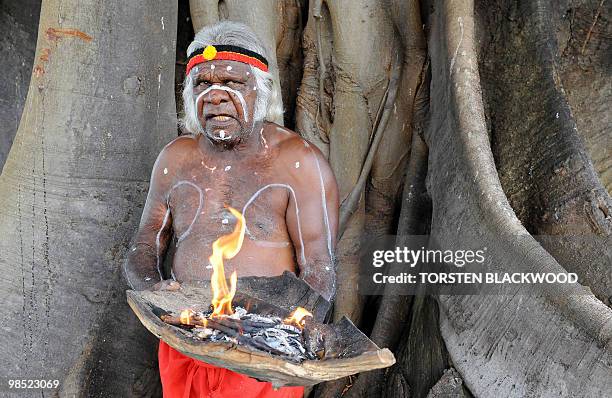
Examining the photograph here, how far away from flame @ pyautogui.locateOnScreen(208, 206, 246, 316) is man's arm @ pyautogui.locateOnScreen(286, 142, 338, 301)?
7.4 inches

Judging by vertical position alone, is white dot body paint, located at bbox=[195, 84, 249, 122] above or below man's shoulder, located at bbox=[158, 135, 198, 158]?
above

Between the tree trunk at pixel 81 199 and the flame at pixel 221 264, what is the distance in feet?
2.29

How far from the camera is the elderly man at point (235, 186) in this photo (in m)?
2.61

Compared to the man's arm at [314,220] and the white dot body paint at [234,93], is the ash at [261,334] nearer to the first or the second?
the man's arm at [314,220]

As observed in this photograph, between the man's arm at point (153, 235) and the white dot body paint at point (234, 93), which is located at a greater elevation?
the white dot body paint at point (234, 93)

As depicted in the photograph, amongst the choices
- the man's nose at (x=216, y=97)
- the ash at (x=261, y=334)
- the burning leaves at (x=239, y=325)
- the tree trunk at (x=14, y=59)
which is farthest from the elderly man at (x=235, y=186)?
the tree trunk at (x=14, y=59)

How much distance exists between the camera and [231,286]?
2.39m

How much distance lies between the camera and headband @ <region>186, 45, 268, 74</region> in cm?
260

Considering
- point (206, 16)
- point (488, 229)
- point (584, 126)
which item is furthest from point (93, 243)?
point (584, 126)

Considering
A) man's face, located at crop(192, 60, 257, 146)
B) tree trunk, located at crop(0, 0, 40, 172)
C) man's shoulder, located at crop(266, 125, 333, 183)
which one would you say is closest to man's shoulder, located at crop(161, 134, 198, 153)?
man's face, located at crop(192, 60, 257, 146)

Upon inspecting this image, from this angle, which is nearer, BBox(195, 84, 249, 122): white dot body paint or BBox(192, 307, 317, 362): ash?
BBox(192, 307, 317, 362): ash

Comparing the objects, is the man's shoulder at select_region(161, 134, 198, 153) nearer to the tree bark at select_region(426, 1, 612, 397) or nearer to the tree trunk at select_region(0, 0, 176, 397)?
the tree trunk at select_region(0, 0, 176, 397)

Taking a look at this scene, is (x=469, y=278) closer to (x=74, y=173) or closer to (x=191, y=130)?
(x=191, y=130)

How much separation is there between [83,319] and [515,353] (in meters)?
1.63
